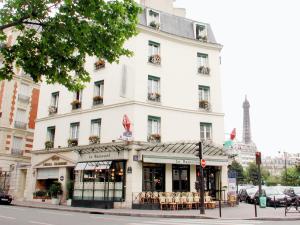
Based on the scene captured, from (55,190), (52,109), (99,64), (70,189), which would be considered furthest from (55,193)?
(99,64)

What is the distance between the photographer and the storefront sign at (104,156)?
22375mm

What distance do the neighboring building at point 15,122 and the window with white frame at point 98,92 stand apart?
11.2m

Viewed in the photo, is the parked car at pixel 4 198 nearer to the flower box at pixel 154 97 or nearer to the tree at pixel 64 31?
the flower box at pixel 154 97

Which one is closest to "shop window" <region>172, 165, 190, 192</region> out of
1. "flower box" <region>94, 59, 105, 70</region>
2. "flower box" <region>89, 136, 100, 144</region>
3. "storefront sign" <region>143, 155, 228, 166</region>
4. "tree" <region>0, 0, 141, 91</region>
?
"storefront sign" <region>143, 155, 228, 166</region>

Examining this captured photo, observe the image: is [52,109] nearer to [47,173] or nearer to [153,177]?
[47,173]

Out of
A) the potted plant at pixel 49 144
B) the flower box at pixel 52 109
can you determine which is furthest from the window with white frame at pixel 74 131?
the flower box at pixel 52 109

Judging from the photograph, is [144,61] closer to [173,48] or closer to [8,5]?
[173,48]

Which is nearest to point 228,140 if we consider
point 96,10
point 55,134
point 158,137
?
point 158,137

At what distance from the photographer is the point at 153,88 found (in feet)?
80.1

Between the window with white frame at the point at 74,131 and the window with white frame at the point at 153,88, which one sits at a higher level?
the window with white frame at the point at 153,88

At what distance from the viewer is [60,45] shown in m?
10.7

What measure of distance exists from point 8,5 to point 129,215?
11936mm

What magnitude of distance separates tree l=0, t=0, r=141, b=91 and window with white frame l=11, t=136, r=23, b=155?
2487cm

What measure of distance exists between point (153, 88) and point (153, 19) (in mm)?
5544
